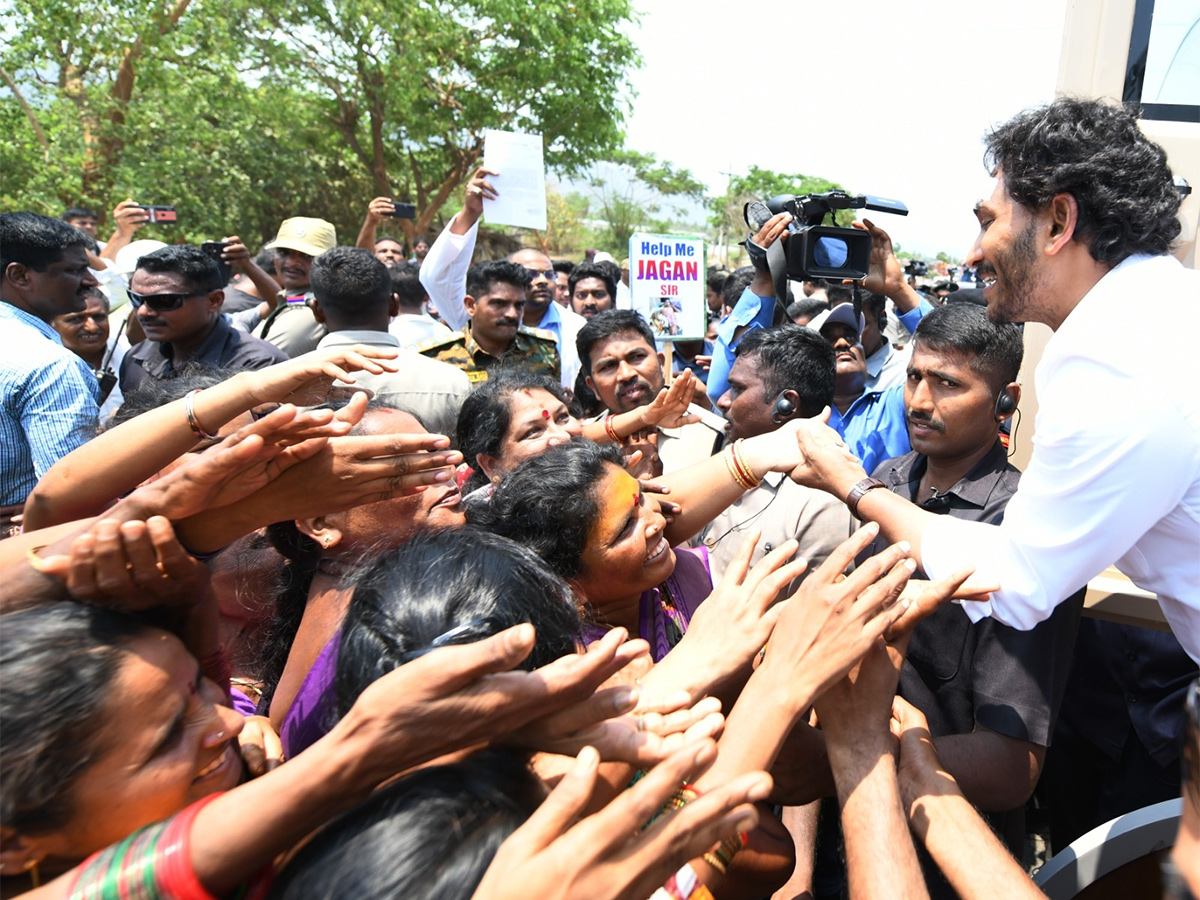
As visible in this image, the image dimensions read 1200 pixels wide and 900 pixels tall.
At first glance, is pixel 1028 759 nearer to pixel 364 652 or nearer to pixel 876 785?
pixel 876 785

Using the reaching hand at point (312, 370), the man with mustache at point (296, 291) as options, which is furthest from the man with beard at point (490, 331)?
the reaching hand at point (312, 370)

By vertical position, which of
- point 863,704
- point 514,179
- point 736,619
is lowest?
point 863,704

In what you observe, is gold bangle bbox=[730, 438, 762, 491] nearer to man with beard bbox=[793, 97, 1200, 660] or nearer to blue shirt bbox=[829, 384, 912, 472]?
man with beard bbox=[793, 97, 1200, 660]

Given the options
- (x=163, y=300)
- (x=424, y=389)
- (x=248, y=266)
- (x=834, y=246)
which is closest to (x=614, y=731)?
(x=424, y=389)

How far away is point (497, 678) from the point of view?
41.4 inches

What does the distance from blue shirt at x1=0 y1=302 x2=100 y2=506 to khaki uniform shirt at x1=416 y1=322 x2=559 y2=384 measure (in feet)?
6.24

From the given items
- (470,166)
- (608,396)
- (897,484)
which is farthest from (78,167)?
(897,484)

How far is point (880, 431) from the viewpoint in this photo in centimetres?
357

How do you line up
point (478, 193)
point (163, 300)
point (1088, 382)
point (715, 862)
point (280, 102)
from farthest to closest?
point (280, 102) → point (478, 193) → point (163, 300) → point (1088, 382) → point (715, 862)

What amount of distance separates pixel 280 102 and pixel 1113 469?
1914 centimetres

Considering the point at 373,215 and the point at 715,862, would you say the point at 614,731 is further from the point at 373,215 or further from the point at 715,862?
the point at 373,215

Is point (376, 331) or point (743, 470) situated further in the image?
point (376, 331)

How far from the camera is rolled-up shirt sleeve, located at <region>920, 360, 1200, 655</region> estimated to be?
1.47m

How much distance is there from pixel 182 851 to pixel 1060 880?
1.55 metres
